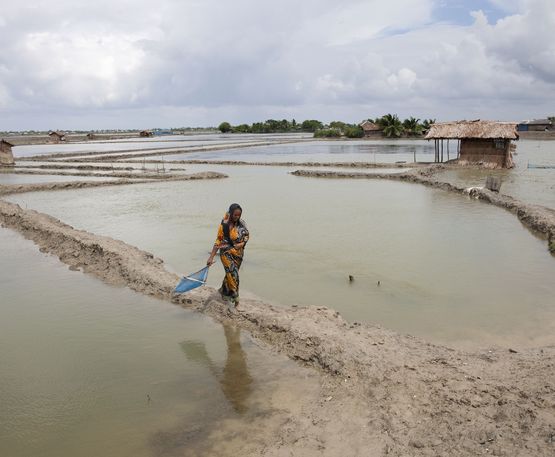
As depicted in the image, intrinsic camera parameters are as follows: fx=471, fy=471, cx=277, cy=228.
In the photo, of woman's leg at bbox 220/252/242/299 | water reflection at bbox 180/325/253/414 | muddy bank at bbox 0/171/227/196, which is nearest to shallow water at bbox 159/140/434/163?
muddy bank at bbox 0/171/227/196

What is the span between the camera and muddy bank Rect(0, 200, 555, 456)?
323cm

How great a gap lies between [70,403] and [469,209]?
11.5 m

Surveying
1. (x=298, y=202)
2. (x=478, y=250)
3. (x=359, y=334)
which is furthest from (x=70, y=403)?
(x=298, y=202)

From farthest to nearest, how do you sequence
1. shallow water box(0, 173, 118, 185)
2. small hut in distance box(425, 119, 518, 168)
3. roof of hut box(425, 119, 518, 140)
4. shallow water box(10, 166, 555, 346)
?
small hut in distance box(425, 119, 518, 168) → roof of hut box(425, 119, 518, 140) → shallow water box(0, 173, 118, 185) → shallow water box(10, 166, 555, 346)

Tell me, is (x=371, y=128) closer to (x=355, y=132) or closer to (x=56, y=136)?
(x=355, y=132)

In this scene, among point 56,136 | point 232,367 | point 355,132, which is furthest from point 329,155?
point 56,136

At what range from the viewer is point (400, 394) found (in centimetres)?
384

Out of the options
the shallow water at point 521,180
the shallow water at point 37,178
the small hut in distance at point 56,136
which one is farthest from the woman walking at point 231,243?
the small hut in distance at point 56,136

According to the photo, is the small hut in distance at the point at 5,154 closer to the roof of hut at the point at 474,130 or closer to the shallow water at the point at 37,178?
the shallow water at the point at 37,178

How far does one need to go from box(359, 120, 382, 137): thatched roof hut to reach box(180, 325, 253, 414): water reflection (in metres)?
63.0

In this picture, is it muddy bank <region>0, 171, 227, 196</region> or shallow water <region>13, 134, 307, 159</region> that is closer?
muddy bank <region>0, 171, 227, 196</region>

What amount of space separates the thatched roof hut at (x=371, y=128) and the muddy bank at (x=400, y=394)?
2465 inches

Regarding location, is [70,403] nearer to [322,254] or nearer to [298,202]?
[322,254]

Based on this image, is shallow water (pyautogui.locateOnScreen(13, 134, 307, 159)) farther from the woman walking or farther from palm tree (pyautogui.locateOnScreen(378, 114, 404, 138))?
the woman walking
